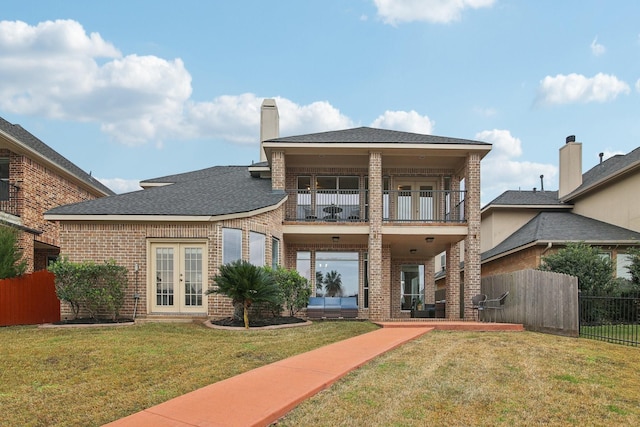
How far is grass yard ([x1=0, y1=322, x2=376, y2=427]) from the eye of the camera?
4469mm

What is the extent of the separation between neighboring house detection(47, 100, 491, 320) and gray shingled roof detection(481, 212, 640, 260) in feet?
9.73

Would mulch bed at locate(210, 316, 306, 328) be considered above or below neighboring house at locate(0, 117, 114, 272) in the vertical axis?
below

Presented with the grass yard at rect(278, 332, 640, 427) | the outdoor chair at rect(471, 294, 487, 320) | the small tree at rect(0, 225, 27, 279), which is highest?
the small tree at rect(0, 225, 27, 279)

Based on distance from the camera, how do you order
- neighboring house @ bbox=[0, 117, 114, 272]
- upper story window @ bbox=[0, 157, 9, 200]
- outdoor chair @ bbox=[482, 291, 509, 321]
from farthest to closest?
upper story window @ bbox=[0, 157, 9, 200]
neighboring house @ bbox=[0, 117, 114, 272]
outdoor chair @ bbox=[482, 291, 509, 321]

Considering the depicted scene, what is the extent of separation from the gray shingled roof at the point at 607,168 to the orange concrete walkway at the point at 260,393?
14.0 m

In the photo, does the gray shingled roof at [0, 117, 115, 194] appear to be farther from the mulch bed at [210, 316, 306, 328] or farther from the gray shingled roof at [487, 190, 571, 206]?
the gray shingled roof at [487, 190, 571, 206]

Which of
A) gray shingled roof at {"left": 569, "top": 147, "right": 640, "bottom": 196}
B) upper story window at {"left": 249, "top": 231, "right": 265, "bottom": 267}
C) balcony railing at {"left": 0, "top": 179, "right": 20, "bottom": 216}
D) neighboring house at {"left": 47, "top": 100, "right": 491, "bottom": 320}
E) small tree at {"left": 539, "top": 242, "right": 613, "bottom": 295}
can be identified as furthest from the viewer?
gray shingled roof at {"left": 569, "top": 147, "right": 640, "bottom": 196}

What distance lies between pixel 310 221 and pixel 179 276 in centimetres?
501

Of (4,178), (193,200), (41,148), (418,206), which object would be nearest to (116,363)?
(193,200)

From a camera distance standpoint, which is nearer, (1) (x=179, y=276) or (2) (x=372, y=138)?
(1) (x=179, y=276)

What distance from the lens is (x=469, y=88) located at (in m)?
19.0

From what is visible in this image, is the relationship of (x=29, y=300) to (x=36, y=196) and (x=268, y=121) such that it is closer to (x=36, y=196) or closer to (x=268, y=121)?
(x=36, y=196)

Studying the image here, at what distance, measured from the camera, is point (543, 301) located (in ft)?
37.5

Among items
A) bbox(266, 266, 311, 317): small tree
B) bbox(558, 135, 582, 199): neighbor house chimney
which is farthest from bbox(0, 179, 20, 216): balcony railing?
bbox(558, 135, 582, 199): neighbor house chimney
